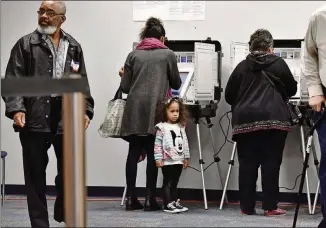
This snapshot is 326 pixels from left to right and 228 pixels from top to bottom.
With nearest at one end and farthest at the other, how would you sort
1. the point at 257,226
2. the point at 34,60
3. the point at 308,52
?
the point at 308,52
the point at 34,60
the point at 257,226

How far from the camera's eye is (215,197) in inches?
228

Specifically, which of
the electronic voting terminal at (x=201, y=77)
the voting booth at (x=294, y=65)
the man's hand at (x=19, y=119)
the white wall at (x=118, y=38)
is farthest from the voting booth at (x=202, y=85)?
the man's hand at (x=19, y=119)

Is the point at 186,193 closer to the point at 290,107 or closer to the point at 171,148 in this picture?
the point at 171,148

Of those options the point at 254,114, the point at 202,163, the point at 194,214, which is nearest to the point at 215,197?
the point at 202,163

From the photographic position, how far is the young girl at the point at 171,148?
4.75m

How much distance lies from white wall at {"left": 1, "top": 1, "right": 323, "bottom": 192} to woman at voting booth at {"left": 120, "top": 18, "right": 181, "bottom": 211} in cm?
97

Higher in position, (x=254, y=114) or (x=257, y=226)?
(x=254, y=114)

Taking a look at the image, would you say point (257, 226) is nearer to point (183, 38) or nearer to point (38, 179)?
point (38, 179)

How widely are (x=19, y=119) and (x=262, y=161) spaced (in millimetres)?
2204

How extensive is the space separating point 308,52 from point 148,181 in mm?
2285

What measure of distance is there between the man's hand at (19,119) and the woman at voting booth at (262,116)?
1985 millimetres

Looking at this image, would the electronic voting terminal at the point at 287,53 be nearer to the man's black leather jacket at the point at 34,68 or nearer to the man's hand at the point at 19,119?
the man's black leather jacket at the point at 34,68

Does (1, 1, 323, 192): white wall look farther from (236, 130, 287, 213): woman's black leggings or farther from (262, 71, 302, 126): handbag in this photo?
(236, 130, 287, 213): woman's black leggings

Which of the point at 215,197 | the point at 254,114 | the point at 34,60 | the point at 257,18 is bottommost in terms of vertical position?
the point at 215,197
